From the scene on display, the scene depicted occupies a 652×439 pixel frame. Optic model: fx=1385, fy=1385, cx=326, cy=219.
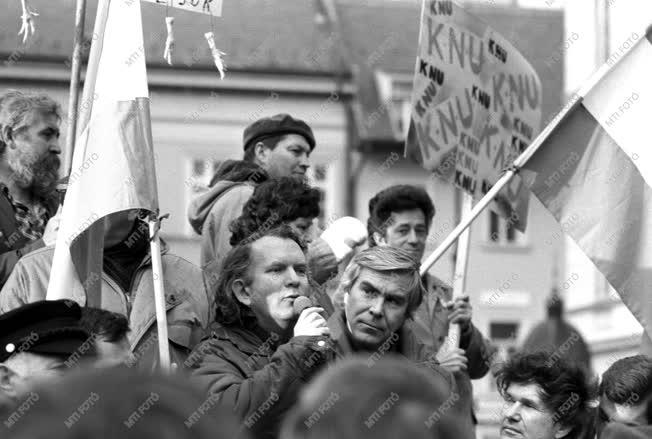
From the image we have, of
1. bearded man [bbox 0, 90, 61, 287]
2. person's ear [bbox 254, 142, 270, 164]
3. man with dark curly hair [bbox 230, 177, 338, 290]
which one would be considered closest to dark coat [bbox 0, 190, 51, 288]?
bearded man [bbox 0, 90, 61, 287]

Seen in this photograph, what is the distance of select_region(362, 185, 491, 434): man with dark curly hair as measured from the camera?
21.2 ft

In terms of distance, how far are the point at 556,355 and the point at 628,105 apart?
1.86m

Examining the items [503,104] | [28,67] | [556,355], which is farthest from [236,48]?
[556,355]

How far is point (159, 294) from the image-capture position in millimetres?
5121

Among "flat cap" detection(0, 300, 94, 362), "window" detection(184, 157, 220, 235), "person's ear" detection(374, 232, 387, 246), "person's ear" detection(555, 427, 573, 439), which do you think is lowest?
"window" detection(184, 157, 220, 235)

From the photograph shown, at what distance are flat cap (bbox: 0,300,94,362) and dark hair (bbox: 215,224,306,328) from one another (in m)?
0.98

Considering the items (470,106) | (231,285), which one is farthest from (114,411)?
(470,106)

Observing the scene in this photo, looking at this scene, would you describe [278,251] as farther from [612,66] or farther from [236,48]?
[236,48]

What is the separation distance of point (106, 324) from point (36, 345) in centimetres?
62

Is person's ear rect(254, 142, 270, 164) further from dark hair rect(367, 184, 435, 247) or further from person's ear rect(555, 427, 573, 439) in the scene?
person's ear rect(555, 427, 573, 439)

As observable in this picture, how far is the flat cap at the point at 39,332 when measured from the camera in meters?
3.96

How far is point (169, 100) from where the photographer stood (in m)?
33.0

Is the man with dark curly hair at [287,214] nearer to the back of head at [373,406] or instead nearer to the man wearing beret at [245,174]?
the man wearing beret at [245,174]

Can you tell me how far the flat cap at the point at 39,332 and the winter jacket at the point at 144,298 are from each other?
113cm
